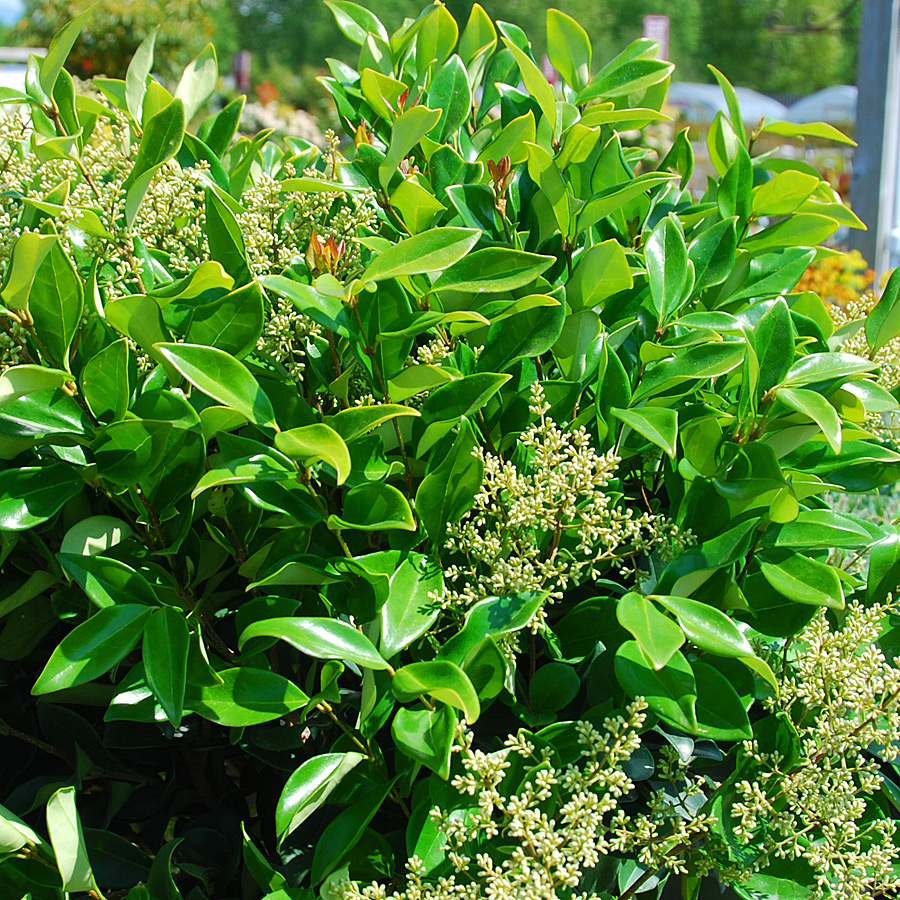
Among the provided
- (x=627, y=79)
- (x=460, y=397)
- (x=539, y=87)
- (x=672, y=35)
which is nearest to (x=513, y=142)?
(x=539, y=87)

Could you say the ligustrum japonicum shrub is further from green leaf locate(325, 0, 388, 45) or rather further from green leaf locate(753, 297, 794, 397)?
green leaf locate(325, 0, 388, 45)

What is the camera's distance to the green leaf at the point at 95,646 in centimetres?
83

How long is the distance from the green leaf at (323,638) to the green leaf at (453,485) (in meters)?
0.15

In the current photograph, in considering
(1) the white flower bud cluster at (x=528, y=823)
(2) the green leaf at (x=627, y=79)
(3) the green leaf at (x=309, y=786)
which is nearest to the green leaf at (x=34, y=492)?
(3) the green leaf at (x=309, y=786)

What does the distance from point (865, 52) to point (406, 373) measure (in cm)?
716

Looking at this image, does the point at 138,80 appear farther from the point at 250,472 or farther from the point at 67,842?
the point at 67,842

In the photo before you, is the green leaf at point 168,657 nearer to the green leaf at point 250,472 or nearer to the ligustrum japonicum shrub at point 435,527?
the ligustrum japonicum shrub at point 435,527

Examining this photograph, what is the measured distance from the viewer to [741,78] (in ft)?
156

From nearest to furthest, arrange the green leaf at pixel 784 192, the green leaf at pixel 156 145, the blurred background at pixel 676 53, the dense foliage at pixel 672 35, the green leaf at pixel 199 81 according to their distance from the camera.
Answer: the green leaf at pixel 156 145 → the green leaf at pixel 784 192 → the green leaf at pixel 199 81 → the blurred background at pixel 676 53 → the dense foliage at pixel 672 35

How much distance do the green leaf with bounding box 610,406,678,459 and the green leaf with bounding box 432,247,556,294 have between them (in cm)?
15

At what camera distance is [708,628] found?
0.80m

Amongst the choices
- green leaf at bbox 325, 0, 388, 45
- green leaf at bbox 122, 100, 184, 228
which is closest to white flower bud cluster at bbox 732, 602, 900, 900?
green leaf at bbox 122, 100, 184, 228

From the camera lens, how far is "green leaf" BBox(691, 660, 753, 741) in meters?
0.86

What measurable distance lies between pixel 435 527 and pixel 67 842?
1.44 feet
